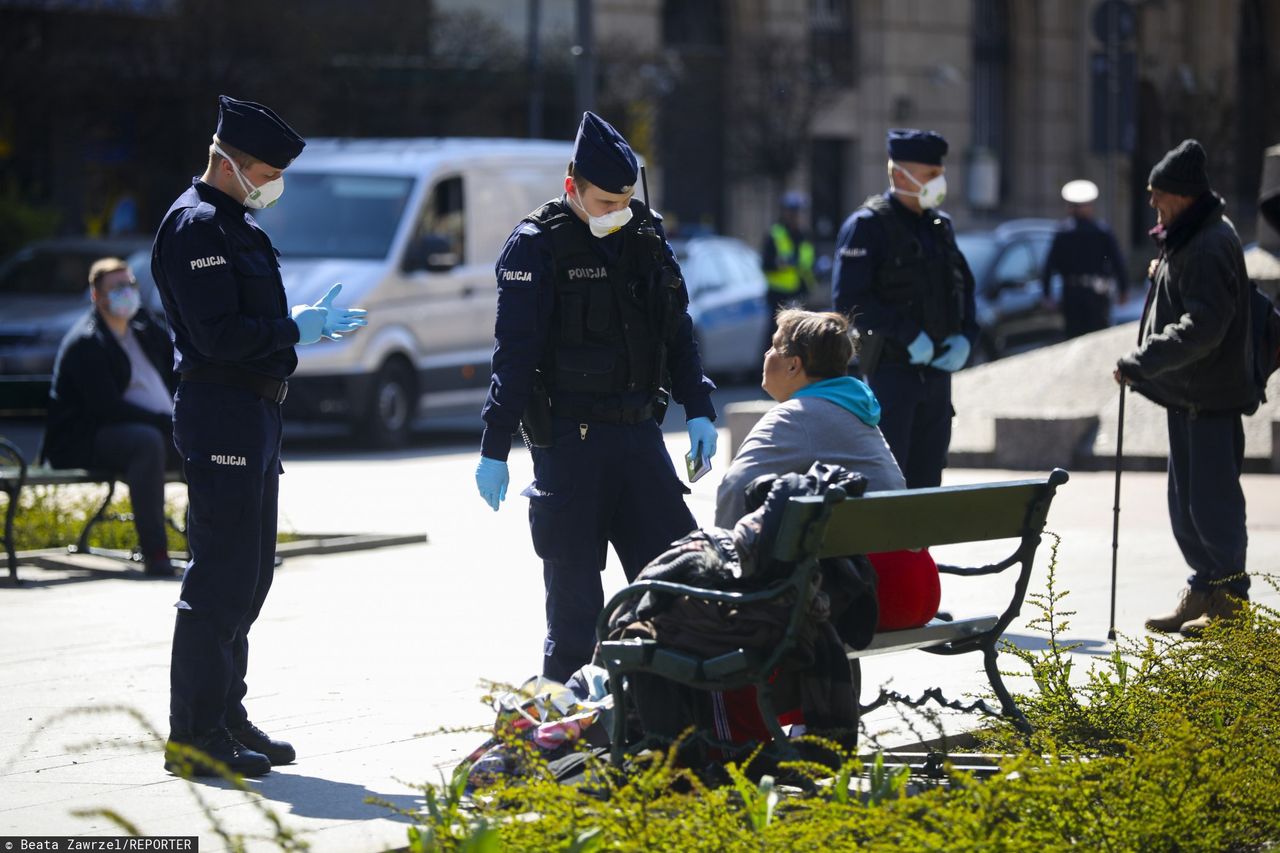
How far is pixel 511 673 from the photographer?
280 inches

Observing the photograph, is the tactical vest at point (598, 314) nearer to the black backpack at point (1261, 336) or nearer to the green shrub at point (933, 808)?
the green shrub at point (933, 808)

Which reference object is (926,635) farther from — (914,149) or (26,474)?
(26,474)

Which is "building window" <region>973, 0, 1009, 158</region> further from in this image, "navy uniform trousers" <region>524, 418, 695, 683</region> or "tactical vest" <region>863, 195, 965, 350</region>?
"navy uniform trousers" <region>524, 418, 695, 683</region>

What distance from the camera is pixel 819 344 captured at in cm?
586

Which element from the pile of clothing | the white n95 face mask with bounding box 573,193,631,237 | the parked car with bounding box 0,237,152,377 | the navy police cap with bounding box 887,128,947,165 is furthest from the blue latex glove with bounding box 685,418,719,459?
the parked car with bounding box 0,237,152,377

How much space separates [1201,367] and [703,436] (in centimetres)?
233

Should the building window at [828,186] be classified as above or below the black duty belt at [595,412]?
below

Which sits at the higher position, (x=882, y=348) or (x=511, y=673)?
(x=882, y=348)

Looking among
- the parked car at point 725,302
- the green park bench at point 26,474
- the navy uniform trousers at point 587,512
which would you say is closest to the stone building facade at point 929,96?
the parked car at point 725,302

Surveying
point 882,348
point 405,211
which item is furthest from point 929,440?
point 405,211

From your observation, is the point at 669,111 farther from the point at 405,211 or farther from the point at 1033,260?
the point at 405,211

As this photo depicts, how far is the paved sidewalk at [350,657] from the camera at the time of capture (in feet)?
17.8

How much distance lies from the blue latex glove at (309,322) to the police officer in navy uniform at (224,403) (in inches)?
3.0

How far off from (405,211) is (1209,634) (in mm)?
11174
